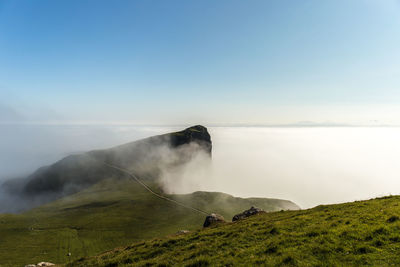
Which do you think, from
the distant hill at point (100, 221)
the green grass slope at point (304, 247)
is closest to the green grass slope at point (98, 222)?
the distant hill at point (100, 221)

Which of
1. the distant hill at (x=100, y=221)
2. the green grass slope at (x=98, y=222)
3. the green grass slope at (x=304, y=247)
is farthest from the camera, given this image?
the distant hill at (x=100, y=221)

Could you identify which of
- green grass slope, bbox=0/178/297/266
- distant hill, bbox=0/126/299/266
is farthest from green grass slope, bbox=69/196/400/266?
green grass slope, bbox=0/178/297/266

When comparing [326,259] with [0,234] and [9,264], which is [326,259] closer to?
[9,264]

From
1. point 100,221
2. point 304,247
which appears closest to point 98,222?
point 100,221

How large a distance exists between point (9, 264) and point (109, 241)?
3568 centimetres

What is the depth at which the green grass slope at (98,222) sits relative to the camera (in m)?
89.1

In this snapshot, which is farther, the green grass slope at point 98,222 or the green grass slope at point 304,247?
the green grass slope at point 98,222

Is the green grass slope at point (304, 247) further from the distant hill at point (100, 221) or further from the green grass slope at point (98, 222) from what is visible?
the green grass slope at point (98, 222)

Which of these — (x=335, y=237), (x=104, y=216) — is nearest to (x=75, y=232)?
(x=104, y=216)

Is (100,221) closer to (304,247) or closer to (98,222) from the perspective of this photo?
(98,222)

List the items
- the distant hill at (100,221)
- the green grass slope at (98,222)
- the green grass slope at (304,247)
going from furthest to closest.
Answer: the distant hill at (100,221) < the green grass slope at (98,222) < the green grass slope at (304,247)

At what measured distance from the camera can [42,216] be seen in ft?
466

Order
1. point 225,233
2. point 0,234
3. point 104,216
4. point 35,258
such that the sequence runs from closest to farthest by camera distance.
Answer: point 225,233 → point 35,258 → point 0,234 → point 104,216

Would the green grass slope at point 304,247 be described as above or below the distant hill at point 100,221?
above
